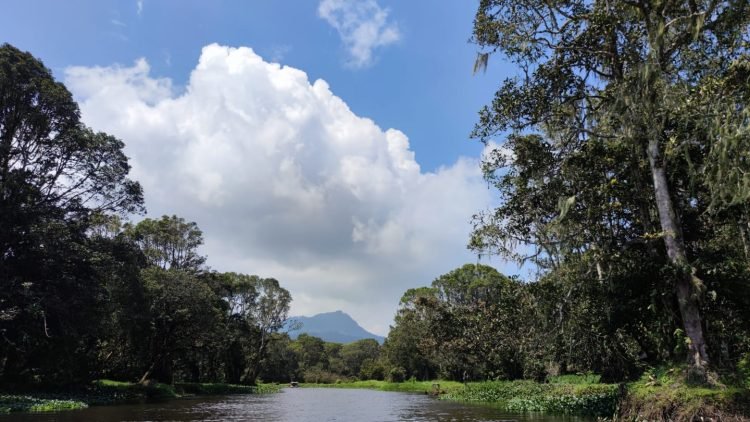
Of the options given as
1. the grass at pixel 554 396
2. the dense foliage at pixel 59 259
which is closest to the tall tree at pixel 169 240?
the dense foliage at pixel 59 259

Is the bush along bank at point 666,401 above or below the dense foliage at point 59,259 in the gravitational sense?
below

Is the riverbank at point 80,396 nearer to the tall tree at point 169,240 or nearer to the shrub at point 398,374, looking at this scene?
the tall tree at point 169,240

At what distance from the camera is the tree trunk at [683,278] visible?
14.5 m

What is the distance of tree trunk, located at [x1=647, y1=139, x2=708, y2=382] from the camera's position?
14539mm

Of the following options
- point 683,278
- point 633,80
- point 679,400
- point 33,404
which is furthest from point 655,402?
point 33,404

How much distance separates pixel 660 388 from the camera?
48.3 feet

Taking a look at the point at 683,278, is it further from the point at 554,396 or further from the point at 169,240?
the point at 169,240

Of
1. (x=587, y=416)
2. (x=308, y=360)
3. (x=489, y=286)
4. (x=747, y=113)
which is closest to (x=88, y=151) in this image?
(x=587, y=416)

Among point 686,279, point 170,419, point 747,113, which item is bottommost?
point 170,419

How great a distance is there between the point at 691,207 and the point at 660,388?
751 cm

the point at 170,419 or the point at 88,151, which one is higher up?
the point at 88,151

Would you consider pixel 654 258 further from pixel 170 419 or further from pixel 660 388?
pixel 170 419

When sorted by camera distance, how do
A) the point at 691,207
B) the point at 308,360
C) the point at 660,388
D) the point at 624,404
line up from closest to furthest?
the point at 660,388, the point at 624,404, the point at 691,207, the point at 308,360

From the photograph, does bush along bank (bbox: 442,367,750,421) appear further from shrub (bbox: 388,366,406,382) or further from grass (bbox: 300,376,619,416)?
shrub (bbox: 388,366,406,382)
